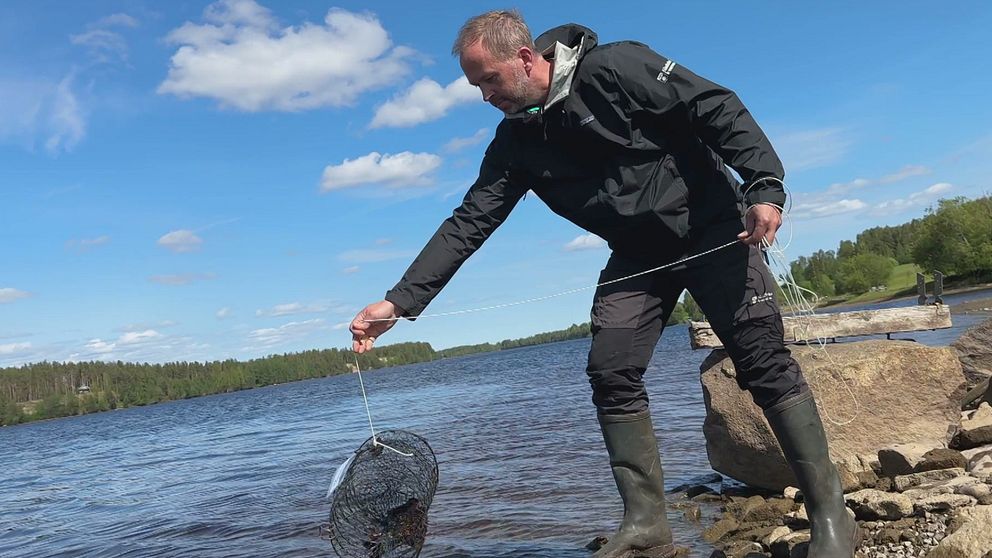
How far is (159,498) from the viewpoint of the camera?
39.5 feet

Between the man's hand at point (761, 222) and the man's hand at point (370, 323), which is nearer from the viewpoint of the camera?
the man's hand at point (761, 222)

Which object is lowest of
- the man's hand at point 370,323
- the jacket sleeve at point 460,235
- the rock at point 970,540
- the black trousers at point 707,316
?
the rock at point 970,540

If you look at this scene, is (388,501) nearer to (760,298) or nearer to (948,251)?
(760,298)

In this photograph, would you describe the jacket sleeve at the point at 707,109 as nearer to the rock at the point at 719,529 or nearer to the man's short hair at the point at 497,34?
the man's short hair at the point at 497,34

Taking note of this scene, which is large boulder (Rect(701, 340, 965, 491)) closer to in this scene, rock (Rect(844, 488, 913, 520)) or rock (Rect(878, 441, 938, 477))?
rock (Rect(878, 441, 938, 477))

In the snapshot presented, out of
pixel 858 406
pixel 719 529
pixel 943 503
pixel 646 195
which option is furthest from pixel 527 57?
pixel 858 406

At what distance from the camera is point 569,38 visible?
Result: 3.68 metres

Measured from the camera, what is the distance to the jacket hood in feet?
11.9

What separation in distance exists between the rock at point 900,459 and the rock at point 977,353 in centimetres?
388

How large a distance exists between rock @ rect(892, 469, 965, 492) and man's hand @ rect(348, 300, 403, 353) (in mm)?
3448

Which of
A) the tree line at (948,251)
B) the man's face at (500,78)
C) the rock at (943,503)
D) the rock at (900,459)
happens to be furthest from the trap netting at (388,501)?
the tree line at (948,251)

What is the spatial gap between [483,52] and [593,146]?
2.31 ft

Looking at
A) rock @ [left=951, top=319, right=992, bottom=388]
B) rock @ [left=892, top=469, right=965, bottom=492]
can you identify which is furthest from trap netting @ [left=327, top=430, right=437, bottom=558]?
rock @ [left=951, top=319, right=992, bottom=388]

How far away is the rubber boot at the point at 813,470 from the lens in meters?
3.45
